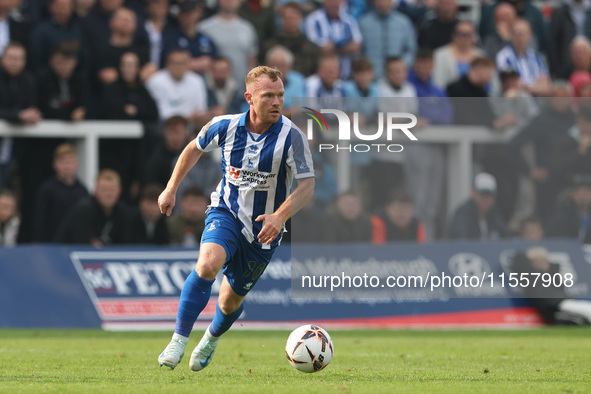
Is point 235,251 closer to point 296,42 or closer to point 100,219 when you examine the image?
point 100,219

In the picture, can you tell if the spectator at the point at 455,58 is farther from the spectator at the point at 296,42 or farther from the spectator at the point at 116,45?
the spectator at the point at 116,45

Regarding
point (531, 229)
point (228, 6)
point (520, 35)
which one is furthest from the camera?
point (520, 35)

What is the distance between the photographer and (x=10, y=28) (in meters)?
15.6

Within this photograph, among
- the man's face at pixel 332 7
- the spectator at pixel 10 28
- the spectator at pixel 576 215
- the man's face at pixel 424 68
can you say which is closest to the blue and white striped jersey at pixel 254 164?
the spectator at pixel 10 28

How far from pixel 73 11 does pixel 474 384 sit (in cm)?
1064

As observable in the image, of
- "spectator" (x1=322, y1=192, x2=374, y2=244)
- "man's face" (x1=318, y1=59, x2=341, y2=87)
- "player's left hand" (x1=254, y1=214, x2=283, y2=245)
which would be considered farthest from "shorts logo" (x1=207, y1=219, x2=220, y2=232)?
"man's face" (x1=318, y1=59, x2=341, y2=87)

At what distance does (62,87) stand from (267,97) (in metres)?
8.03

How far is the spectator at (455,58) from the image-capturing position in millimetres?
17953

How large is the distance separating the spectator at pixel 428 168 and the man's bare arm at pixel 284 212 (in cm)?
737

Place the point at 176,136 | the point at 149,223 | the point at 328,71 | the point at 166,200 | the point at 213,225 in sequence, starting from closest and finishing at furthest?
the point at 166,200 < the point at 213,225 < the point at 149,223 < the point at 176,136 < the point at 328,71

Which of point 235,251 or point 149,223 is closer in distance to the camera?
point 235,251

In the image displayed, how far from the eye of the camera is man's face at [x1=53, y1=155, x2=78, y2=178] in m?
14.9

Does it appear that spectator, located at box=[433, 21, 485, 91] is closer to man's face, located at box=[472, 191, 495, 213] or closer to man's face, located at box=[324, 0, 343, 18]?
man's face, located at box=[324, 0, 343, 18]

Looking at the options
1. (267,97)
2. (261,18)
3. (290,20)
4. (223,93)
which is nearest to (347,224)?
(223,93)
